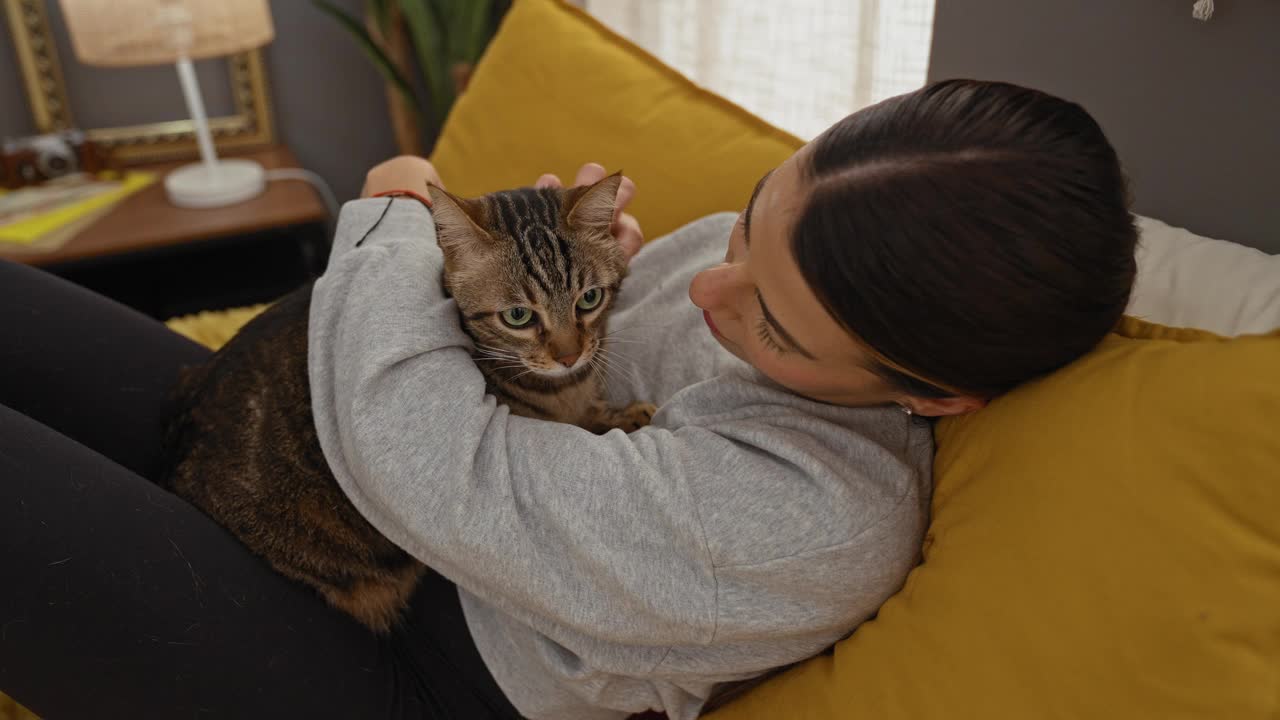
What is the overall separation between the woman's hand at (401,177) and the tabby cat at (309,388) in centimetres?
21

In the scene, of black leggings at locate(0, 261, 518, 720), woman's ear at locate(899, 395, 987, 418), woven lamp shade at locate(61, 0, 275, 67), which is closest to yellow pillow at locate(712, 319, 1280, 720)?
woman's ear at locate(899, 395, 987, 418)

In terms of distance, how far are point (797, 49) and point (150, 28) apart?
A: 65.8 inches

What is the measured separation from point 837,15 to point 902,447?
958 mm

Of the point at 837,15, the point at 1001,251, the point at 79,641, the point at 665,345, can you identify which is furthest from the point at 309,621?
the point at 837,15

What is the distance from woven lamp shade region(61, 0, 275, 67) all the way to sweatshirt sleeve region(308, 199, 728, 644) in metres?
1.68

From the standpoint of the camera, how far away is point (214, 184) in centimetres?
234

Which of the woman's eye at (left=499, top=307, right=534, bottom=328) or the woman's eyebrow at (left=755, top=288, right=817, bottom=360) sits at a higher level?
the woman's eyebrow at (left=755, top=288, right=817, bottom=360)

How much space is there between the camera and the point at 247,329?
106 centimetres

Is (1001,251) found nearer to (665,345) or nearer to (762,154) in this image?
(665,345)

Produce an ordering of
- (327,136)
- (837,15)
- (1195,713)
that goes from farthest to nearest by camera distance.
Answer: (327,136), (837,15), (1195,713)

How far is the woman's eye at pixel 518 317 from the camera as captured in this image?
3.35 ft

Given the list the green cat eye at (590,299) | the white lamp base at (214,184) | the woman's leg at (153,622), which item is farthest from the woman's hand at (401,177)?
the white lamp base at (214,184)

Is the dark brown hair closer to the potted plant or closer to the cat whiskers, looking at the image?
the cat whiskers

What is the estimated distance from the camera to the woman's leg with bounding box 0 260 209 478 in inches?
40.4
